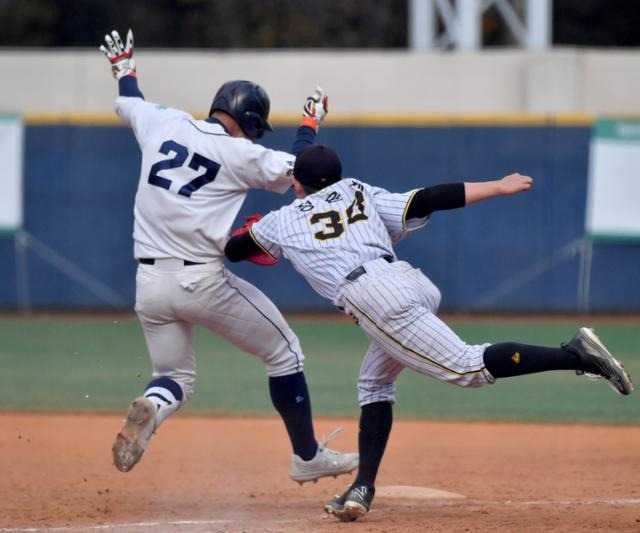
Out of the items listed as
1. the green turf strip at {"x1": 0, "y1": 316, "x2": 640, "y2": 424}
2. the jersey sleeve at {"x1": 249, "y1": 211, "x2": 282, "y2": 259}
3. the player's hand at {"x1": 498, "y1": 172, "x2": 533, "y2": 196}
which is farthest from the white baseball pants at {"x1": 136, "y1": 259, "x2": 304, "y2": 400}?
the green turf strip at {"x1": 0, "y1": 316, "x2": 640, "y2": 424}

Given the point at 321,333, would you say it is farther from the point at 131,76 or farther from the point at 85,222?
the point at 131,76

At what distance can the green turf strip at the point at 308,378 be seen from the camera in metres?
8.30

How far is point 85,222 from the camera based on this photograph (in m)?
13.3

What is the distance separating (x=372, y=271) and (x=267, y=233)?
0.48m

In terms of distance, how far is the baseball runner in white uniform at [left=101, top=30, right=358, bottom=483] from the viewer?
16.6 ft

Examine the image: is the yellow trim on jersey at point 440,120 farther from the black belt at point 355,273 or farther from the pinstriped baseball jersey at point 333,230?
the black belt at point 355,273

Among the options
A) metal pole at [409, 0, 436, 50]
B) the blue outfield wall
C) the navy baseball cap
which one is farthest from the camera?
metal pole at [409, 0, 436, 50]

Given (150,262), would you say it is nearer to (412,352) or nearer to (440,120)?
(412,352)

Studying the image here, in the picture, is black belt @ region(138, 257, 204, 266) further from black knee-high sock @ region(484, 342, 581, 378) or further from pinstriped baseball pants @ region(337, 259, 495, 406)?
black knee-high sock @ region(484, 342, 581, 378)

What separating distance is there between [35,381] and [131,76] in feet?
14.2

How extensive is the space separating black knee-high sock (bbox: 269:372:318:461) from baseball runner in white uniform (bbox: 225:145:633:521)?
0.35 meters

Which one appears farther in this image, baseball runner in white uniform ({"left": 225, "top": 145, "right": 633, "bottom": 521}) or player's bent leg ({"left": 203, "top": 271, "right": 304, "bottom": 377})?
player's bent leg ({"left": 203, "top": 271, "right": 304, "bottom": 377})

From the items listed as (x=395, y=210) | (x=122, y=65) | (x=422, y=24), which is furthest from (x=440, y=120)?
(x=395, y=210)

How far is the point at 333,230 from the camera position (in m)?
4.72
